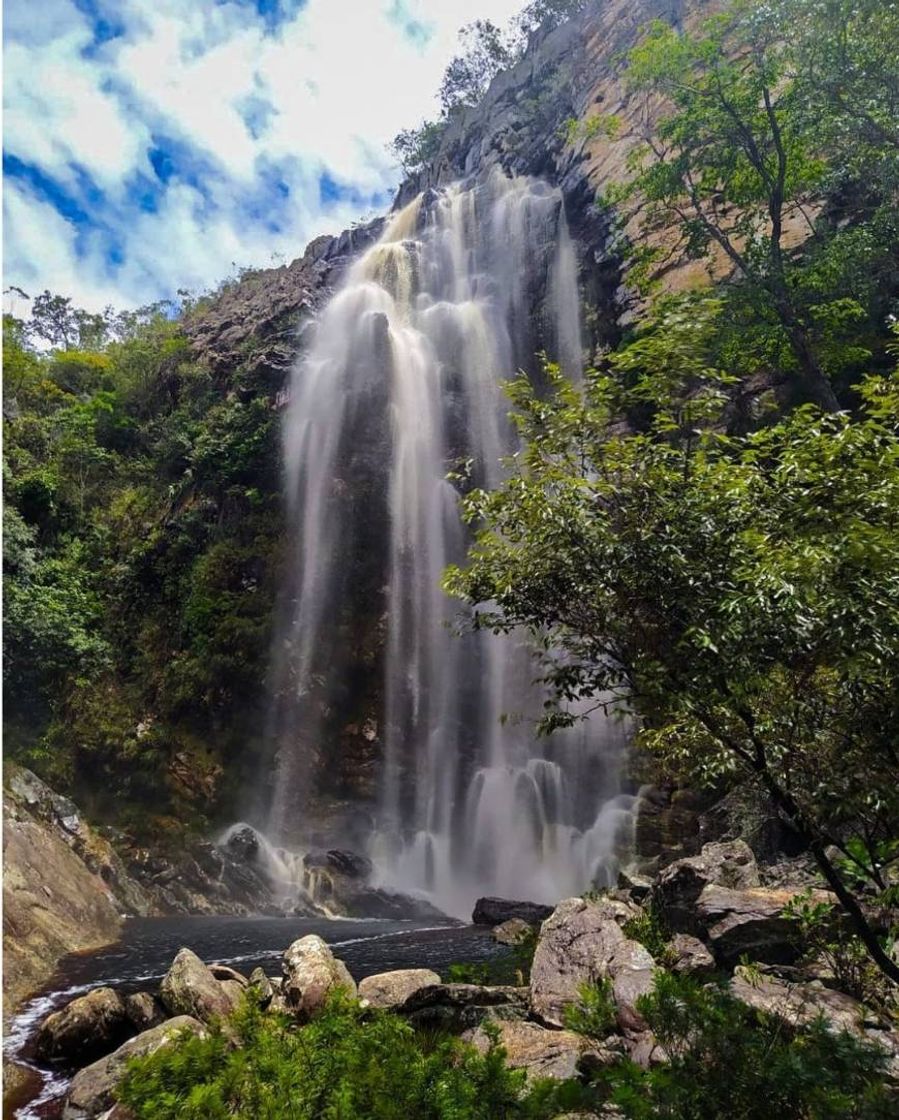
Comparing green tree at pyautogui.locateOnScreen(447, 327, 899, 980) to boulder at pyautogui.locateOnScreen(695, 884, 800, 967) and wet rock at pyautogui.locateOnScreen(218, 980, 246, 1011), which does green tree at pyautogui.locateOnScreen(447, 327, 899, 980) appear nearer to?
boulder at pyautogui.locateOnScreen(695, 884, 800, 967)

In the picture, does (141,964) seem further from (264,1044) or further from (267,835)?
(267,835)

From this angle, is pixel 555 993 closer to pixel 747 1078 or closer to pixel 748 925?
pixel 748 925

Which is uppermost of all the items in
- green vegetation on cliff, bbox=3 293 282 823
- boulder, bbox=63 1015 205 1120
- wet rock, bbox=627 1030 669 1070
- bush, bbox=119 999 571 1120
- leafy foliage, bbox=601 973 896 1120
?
green vegetation on cliff, bbox=3 293 282 823

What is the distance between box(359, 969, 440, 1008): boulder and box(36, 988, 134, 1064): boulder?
2379 millimetres

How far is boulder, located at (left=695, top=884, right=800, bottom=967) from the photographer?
21.7ft

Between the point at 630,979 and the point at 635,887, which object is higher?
the point at 630,979

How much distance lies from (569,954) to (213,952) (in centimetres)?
687

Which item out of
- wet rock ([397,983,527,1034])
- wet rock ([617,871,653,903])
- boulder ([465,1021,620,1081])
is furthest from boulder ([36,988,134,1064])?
wet rock ([617,871,653,903])

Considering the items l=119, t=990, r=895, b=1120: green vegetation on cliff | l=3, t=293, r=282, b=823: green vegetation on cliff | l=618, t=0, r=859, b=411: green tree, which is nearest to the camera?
l=119, t=990, r=895, b=1120: green vegetation on cliff

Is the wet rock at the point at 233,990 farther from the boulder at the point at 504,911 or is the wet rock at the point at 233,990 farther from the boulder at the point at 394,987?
the boulder at the point at 504,911

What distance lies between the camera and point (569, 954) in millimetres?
7004

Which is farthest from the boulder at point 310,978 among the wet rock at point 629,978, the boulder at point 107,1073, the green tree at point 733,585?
the green tree at point 733,585

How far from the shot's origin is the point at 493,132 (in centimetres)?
4038

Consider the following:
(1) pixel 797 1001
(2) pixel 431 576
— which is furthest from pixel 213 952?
(2) pixel 431 576
